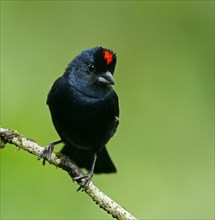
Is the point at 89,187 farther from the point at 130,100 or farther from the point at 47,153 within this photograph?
the point at 130,100

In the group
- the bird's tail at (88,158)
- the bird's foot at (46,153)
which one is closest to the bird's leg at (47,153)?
the bird's foot at (46,153)

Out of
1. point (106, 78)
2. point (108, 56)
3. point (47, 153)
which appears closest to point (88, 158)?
point (106, 78)

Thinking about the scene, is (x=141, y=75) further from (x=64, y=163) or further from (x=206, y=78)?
(x=64, y=163)

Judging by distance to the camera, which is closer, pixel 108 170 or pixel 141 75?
pixel 108 170

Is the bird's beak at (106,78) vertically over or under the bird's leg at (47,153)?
→ over

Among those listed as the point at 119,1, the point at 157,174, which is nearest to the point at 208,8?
the point at 119,1

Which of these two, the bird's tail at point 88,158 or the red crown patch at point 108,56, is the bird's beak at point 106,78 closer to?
the red crown patch at point 108,56

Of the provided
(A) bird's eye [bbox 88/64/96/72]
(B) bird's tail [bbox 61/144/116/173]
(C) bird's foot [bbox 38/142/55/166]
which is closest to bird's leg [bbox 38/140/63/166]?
(C) bird's foot [bbox 38/142/55/166]
